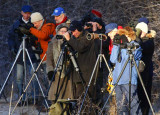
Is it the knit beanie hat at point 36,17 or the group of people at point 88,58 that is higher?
the knit beanie hat at point 36,17

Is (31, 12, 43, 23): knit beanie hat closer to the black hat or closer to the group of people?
the group of people

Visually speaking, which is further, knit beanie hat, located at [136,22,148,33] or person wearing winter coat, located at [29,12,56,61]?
person wearing winter coat, located at [29,12,56,61]

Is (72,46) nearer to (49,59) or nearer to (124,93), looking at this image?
(49,59)

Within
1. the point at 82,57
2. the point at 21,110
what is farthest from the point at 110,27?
the point at 21,110

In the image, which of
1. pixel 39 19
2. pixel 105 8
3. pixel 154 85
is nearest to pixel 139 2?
pixel 105 8

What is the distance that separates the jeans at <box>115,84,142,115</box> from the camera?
8.49 meters

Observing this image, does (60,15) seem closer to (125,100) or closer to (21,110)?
(21,110)

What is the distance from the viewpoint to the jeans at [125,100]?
8492mm

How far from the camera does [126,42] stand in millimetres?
8094

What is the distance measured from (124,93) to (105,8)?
494 centimetres

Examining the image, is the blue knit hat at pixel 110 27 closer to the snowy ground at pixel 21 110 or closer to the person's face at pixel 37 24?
the person's face at pixel 37 24

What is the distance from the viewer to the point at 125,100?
857 centimetres

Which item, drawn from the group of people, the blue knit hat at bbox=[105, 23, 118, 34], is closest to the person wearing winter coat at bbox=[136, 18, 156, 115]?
the group of people

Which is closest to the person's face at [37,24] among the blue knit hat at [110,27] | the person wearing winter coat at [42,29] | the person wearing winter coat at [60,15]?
the person wearing winter coat at [42,29]
